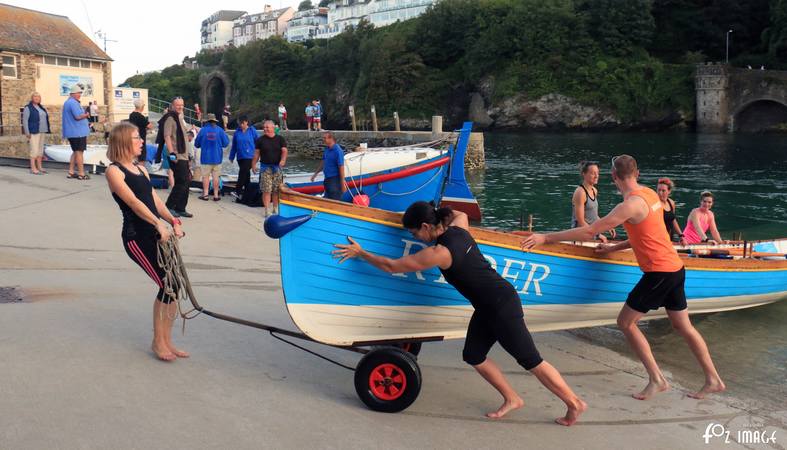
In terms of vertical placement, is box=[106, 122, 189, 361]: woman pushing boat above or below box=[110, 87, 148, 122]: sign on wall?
below

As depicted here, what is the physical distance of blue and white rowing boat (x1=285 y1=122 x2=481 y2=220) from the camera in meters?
15.8

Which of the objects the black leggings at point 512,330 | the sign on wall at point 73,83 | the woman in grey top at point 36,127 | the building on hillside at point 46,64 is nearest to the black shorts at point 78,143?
the woman in grey top at point 36,127

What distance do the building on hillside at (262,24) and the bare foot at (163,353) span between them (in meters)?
178

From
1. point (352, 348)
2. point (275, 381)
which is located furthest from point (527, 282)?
point (275, 381)

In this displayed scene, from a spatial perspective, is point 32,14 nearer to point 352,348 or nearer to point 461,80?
point 352,348

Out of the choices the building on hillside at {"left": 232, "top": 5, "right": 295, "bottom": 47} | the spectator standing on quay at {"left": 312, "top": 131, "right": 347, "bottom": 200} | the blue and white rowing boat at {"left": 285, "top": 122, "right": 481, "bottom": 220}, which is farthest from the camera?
the building on hillside at {"left": 232, "top": 5, "right": 295, "bottom": 47}

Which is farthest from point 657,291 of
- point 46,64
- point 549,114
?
point 549,114

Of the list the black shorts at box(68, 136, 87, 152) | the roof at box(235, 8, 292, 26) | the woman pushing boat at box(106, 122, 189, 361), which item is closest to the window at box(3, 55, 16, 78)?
the black shorts at box(68, 136, 87, 152)

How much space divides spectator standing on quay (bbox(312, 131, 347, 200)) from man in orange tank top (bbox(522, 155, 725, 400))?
790 centimetres

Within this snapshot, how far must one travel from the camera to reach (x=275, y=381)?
17.1 ft

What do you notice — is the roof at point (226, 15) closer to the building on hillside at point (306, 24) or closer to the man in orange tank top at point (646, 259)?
the building on hillside at point (306, 24)

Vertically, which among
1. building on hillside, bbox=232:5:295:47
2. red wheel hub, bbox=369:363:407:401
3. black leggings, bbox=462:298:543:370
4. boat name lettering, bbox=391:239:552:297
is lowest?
red wheel hub, bbox=369:363:407:401

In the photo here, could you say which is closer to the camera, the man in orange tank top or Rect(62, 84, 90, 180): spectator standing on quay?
the man in orange tank top

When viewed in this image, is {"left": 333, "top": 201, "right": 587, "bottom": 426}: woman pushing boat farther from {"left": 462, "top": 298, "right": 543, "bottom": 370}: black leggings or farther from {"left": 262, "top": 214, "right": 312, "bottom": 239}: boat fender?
{"left": 262, "top": 214, "right": 312, "bottom": 239}: boat fender
